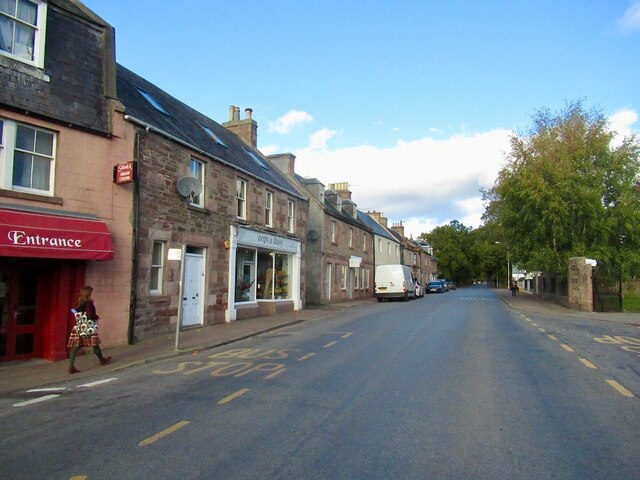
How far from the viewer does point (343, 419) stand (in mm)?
5762

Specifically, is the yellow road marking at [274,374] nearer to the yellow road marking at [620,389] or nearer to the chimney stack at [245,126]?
the yellow road marking at [620,389]

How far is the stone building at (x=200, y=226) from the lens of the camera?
13.2 metres

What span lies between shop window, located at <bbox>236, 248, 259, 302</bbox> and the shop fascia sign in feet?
1.55

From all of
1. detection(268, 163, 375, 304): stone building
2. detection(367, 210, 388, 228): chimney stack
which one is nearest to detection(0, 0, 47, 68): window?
detection(268, 163, 375, 304): stone building

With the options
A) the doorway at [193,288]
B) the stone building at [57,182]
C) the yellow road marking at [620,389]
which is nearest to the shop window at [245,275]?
the doorway at [193,288]

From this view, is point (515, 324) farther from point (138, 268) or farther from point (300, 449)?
point (300, 449)

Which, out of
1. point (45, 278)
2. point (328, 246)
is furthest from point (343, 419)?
point (328, 246)

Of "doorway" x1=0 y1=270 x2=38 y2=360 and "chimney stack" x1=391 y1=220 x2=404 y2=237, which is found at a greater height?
"chimney stack" x1=391 y1=220 x2=404 y2=237

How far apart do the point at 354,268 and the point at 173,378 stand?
90.4 ft

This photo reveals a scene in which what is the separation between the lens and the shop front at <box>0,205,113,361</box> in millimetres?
9781

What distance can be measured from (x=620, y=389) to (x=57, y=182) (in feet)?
37.5

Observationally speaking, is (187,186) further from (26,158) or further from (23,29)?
(23,29)

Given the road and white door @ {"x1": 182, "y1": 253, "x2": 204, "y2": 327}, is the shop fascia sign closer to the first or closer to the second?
white door @ {"x1": 182, "y1": 253, "x2": 204, "y2": 327}

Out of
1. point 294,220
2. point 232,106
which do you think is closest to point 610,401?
point 294,220
